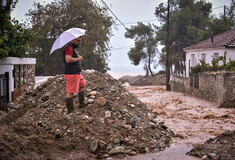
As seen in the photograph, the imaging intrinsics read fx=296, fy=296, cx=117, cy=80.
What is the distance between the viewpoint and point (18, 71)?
11.0m

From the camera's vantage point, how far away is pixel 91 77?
9.88 meters

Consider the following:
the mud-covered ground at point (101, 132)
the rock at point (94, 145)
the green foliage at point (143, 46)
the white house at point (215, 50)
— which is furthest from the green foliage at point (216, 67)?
the green foliage at point (143, 46)

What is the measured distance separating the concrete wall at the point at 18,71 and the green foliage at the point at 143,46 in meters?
35.0

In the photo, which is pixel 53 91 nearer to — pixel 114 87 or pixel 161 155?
pixel 114 87

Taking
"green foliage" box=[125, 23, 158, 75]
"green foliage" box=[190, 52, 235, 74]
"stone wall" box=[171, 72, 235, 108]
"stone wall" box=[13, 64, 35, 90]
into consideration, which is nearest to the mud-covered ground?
"stone wall" box=[13, 64, 35, 90]

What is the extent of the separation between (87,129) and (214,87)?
34.7 ft

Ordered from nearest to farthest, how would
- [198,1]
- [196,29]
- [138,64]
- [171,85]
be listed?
[171,85] < [196,29] < [198,1] < [138,64]

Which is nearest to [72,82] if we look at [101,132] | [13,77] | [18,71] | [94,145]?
[101,132]

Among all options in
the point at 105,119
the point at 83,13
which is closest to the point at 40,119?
the point at 105,119

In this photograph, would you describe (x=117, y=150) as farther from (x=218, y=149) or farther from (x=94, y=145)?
(x=218, y=149)

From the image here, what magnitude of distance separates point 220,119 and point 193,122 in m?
1.23

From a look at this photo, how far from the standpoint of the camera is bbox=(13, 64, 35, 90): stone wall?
35.6 ft

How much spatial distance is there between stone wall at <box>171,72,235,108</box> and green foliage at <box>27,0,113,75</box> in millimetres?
8127

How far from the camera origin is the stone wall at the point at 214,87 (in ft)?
45.0
